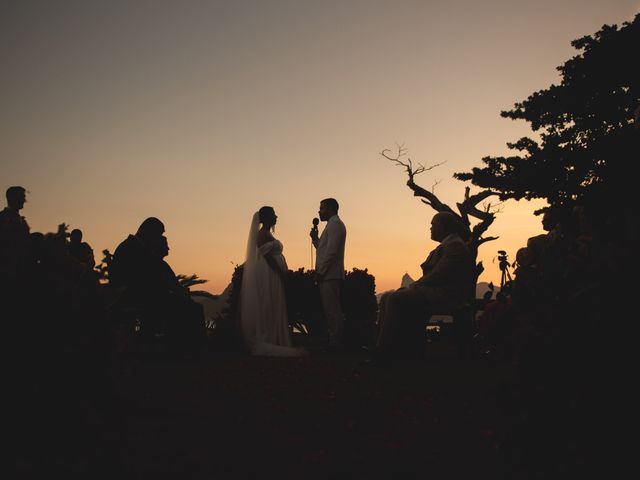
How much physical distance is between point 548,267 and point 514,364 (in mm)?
569

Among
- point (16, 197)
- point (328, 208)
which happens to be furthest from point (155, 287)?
point (328, 208)

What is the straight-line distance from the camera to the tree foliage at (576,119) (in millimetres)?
19109

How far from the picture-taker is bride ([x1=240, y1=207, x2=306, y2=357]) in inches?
385

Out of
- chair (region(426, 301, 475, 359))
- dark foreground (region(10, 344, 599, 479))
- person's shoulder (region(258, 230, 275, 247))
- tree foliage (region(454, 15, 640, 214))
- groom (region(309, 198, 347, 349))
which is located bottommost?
dark foreground (region(10, 344, 599, 479))

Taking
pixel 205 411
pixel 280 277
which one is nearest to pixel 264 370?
pixel 205 411

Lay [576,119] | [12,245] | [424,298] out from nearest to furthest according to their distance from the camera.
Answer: [12,245] < [424,298] < [576,119]

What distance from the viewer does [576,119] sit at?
68.3 feet

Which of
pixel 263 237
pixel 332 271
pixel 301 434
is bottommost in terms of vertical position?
pixel 301 434

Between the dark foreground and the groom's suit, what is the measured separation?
4.52m

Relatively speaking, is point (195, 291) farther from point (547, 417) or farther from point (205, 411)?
point (547, 417)

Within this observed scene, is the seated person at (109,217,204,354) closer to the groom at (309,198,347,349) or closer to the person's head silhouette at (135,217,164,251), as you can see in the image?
the person's head silhouette at (135,217,164,251)

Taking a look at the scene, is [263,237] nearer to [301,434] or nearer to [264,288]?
[264,288]

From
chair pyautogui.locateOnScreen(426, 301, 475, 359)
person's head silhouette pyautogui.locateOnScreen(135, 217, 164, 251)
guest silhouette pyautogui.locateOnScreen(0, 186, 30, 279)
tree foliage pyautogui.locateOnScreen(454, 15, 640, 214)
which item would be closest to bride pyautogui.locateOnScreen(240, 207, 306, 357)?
person's head silhouette pyautogui.locateOnScreen(135, 217, 164, 251)

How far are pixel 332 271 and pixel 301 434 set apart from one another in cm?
593
